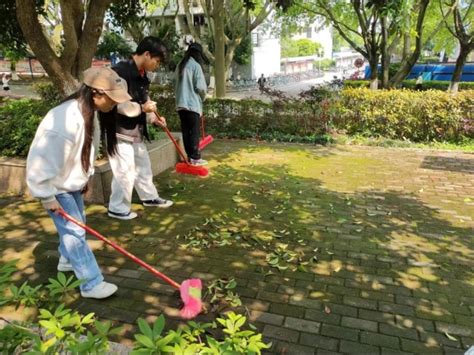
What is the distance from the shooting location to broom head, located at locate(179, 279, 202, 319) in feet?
9.59

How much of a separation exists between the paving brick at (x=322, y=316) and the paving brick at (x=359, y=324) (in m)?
0.05

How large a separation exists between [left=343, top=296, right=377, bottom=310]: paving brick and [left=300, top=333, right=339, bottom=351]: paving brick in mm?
490

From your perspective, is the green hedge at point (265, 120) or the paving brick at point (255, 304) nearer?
the paving brick at point (255, 304)

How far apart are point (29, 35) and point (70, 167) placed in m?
3.58

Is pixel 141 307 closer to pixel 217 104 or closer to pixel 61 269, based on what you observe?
pixel 61 269

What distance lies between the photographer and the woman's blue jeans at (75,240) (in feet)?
9.93

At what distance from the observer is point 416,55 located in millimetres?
11602

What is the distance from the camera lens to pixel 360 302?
3240 mm

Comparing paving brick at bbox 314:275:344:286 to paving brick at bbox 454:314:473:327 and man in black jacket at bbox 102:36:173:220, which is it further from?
man in black jacket at bbox 102:36:173:220

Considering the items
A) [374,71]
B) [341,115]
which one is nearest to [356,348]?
[341,115]

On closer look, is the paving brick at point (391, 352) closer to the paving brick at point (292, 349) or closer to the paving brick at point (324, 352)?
the paving brick at point (324, 352)

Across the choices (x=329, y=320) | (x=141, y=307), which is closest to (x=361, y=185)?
(x=329, y=320)

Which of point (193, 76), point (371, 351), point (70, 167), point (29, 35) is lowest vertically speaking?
point (371, 351)

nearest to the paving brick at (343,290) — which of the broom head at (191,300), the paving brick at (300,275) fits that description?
the paving brick at (300,275)
